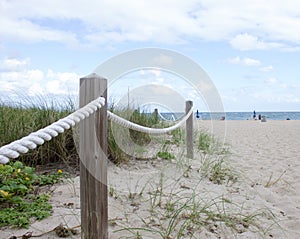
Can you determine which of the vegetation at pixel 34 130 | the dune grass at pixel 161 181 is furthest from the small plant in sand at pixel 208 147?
the vegetation at pixel 34 130

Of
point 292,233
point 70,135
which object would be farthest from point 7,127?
point 292,233

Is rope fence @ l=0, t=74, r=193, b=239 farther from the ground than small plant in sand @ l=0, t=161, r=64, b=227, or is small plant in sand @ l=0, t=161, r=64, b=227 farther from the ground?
rope fence @ l=0, t=74, r=193, b=239

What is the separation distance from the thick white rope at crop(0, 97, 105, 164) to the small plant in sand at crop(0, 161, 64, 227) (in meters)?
0.95

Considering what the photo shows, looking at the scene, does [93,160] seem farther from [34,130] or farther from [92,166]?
[34,130]

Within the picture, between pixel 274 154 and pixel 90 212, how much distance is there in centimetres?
532

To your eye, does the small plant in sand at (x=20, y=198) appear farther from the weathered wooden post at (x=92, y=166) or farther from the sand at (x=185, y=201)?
the weathered wooden post at (x=92, y=166)

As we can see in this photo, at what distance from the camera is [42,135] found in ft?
5.18

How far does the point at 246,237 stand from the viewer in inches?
94.8

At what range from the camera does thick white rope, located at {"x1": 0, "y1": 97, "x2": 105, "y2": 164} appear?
4.45ft

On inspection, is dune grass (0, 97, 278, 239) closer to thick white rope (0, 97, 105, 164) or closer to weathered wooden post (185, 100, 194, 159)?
weathered wooden post (185, 100, 194, 159)

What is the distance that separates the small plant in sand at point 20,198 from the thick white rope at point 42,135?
95 cm

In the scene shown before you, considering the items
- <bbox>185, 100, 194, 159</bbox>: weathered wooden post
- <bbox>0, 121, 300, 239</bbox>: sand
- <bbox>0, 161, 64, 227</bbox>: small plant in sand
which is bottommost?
<bbox>0, 121, 300, 239</bbox>: sand

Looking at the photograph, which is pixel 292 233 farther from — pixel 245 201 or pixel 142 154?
pixel 142 154

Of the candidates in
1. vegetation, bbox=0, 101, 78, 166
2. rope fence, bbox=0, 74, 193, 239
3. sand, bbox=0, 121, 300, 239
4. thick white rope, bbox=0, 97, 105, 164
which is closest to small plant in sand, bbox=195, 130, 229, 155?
sand, bbox=0, 121, 300, 239
